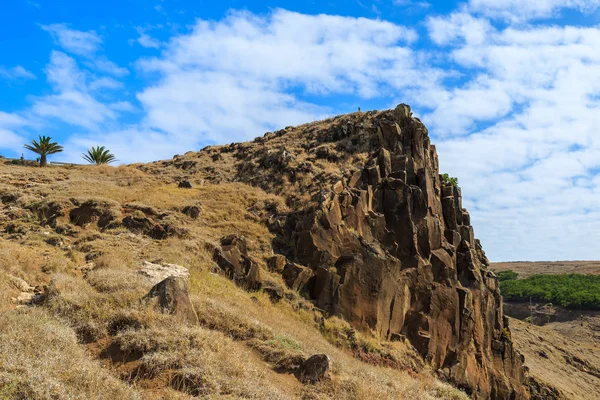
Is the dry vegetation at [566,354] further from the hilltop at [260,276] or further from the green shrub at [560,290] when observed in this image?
the hilltop at [260,276]

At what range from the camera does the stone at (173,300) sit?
9.34m

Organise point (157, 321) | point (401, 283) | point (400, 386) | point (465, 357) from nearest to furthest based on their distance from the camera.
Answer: point (157, 321) → point (400, 386) → point (401, 283) → point (465, 357)

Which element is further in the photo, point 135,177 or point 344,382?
point 135,177

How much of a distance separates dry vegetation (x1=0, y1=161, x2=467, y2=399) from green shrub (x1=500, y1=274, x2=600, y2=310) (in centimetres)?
8726

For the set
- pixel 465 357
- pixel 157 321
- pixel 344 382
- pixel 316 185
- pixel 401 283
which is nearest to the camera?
pixel 344 382

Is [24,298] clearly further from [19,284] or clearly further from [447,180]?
[447,180]

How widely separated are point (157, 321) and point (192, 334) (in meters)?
0.94

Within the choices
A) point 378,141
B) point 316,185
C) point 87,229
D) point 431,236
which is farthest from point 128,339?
point 378,141

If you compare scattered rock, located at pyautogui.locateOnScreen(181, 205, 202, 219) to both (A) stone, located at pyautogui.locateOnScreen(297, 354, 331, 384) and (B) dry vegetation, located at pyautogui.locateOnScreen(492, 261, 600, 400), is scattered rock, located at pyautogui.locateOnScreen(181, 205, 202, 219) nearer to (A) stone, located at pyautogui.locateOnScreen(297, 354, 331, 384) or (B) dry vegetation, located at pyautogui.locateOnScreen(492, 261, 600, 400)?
(A) stone, located at pyautogui.locateOnScreen(297, 354, 331, 384)

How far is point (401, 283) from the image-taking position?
20.7 m

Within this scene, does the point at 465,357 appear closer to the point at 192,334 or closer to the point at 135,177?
the point at 192,334

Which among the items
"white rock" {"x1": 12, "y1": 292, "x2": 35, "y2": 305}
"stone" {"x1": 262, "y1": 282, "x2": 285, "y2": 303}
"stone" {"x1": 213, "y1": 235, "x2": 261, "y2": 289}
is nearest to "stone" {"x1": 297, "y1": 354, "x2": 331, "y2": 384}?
"white rock" {"x1": 12, "y1": 292, "x2": 35, "y2": 305}

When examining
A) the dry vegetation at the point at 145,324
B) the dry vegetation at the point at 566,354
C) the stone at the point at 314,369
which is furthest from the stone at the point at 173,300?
the dry vegetation at the point at 566,354

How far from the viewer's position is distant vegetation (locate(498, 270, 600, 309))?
8775 centimetres
